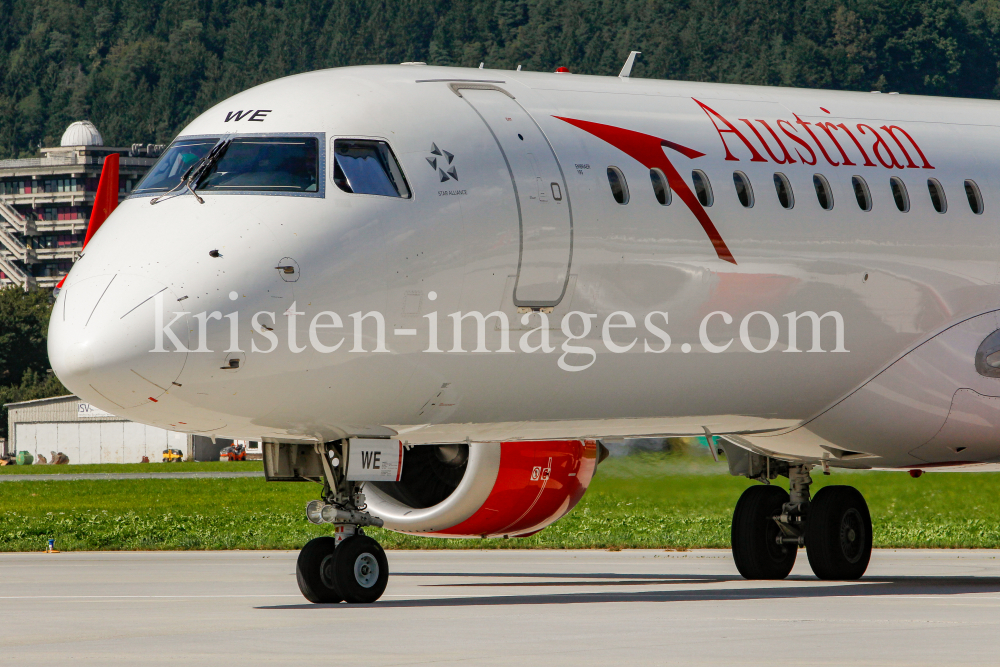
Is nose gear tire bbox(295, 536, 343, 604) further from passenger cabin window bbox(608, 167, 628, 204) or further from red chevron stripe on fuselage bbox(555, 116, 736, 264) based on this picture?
red chevron stripe on fuselage bbox(555, 116, 736, 264)

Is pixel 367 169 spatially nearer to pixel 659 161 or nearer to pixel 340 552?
pixel 659 161

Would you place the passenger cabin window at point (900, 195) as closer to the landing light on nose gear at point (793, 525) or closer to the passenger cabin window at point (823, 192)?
the passenger cabin window at point (823, 192)

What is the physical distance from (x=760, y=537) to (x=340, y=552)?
7181 millimetres

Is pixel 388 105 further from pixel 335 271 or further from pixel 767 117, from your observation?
pixel 767 117

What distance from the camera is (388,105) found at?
16.5m

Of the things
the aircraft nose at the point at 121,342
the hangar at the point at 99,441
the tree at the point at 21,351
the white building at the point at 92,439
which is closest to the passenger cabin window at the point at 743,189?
the aircraft nose at the point at 121,342

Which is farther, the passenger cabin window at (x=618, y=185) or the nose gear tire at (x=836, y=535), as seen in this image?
the nose gear tire at (x=836, y=535)

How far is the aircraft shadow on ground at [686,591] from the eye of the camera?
60.1 feet

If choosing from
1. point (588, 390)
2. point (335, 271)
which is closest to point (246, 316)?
point (335, 271)

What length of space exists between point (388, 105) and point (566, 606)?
5020 mm

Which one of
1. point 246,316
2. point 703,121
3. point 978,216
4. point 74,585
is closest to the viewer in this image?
point 246,316

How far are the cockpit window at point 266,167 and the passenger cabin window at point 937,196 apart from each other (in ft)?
23.8

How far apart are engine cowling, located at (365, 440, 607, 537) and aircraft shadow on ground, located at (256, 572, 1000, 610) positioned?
927 mm

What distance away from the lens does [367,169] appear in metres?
16.0
